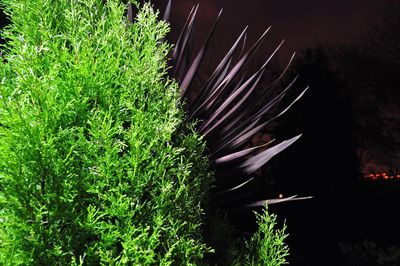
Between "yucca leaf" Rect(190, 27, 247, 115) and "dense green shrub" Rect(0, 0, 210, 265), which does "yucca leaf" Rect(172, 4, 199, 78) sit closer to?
"yucca leaf" Rect(190, 27, 247, 115)

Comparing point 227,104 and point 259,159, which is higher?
point 227,104

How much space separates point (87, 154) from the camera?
2520 millimetres

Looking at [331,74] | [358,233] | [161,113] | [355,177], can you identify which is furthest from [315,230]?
[161,113]

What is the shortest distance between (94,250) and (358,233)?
40.9ft

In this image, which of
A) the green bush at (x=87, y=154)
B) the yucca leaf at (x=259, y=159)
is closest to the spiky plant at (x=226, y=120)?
the yucca leaf at (x=259, y=159)

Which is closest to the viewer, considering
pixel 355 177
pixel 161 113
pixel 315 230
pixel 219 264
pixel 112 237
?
pixel 112 237

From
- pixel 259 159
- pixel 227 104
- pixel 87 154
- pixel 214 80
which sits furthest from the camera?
pixel 214 80

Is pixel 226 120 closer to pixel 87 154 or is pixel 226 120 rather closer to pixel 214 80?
pixel 214 80

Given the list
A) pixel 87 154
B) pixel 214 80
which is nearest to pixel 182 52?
pixel 214 80

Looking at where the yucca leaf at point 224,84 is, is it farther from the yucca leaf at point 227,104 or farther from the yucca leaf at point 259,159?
the yucca leaf at point 259,159

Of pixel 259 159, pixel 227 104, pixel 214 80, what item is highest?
pixel 214 80

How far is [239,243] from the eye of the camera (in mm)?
3592

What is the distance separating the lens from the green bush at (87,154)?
239 cm

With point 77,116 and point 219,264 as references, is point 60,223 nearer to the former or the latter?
point 77,116
